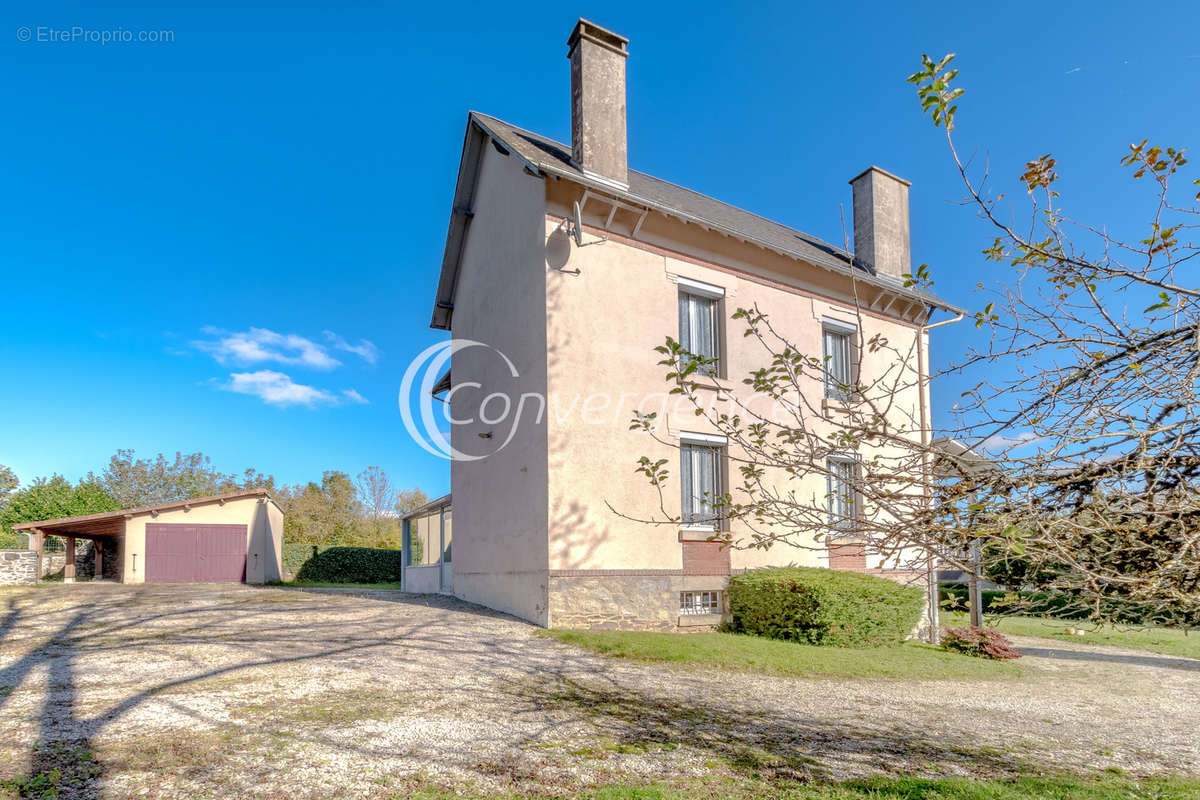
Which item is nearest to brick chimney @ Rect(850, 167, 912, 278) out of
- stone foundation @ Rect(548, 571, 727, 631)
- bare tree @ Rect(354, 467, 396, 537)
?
stone foundation @ Rect(548, 571, 727, 631)

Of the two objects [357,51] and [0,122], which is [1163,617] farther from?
[0,122]

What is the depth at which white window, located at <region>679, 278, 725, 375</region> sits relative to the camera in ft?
41.2

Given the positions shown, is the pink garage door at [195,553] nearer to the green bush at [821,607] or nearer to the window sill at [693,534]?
the window sill at [693,534]

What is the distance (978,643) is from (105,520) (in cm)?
2475

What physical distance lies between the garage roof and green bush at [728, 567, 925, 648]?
1891cm

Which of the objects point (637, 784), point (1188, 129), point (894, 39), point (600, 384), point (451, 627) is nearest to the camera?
point (1188, 129)

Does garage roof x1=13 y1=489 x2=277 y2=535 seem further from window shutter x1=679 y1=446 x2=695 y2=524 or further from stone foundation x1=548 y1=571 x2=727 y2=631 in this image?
window shutter x1=679 y1=446 x2=695 y2=524

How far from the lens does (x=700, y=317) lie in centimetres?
1284

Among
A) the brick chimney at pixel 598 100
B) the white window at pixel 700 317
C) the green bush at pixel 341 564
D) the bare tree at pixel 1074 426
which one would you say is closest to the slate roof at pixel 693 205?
the brick chimney at pixel 598 100

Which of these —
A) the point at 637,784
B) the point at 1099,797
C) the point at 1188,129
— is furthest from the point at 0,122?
the point at 1099,797

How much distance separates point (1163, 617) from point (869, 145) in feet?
21.6

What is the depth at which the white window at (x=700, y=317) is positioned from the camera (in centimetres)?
1256

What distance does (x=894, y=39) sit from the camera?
768 centimetres

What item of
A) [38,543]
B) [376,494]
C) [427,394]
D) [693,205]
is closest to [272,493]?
[376,494]
